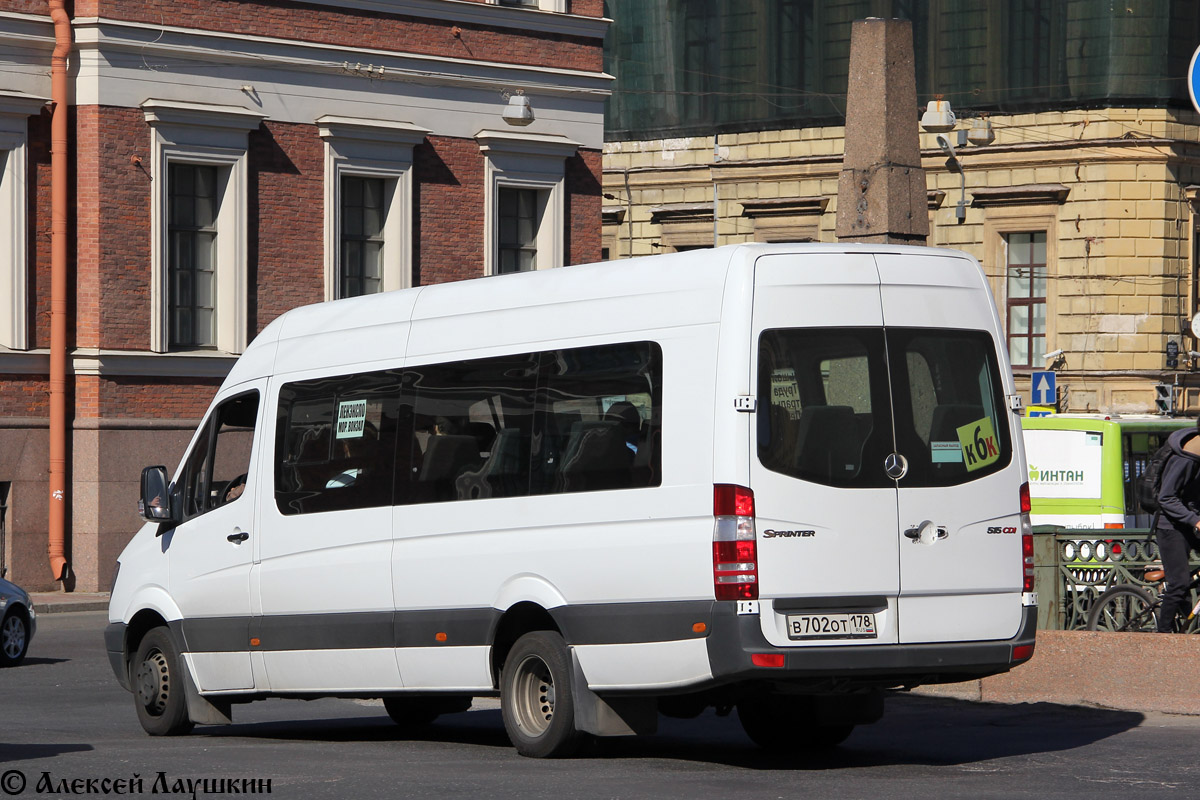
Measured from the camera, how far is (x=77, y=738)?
12531 mm

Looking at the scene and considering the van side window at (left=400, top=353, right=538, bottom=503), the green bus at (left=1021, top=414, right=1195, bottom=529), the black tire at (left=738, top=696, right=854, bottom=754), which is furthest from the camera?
the green bus at (left=1021, top=414, right=1195, bottom=529)

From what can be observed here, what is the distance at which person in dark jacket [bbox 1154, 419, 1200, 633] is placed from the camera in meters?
13.9

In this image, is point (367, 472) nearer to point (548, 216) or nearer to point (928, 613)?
point (928, 613)

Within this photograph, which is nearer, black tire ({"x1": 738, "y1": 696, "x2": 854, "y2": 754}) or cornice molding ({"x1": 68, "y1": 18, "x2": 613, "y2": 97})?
black tire ({"x1": 738, "y1": 696, "x2": 854, "y2": 754})

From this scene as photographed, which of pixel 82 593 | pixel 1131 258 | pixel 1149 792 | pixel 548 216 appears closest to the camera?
pixel 1149 792

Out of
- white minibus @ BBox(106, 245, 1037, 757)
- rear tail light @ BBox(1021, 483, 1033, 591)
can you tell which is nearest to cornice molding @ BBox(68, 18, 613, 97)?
white minibus @ BBox(106, 245, 1037, 757)

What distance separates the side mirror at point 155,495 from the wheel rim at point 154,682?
0.83m

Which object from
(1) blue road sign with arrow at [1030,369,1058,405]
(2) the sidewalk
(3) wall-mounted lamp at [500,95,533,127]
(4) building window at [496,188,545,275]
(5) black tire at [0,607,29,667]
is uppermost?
(3) wall-mounted lamp at [500,95,533,127]

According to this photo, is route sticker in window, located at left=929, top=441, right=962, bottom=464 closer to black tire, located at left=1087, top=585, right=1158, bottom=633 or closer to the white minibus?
the white minibus

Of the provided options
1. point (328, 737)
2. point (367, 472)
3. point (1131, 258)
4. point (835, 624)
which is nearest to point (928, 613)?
point (835, 624)

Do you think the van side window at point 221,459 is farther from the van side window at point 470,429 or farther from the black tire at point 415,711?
the black tire at point 415,711

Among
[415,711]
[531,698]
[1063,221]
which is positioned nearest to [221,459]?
[415,711]

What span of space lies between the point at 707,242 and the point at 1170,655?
3779cm

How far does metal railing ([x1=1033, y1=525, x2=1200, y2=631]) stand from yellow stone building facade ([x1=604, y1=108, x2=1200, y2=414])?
3009 cm
